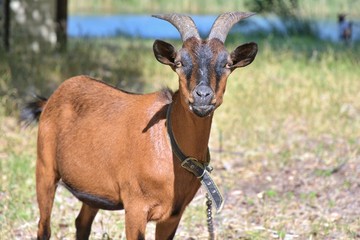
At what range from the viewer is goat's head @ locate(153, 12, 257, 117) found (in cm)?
542

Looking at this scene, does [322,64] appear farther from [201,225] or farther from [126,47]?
[201,225]

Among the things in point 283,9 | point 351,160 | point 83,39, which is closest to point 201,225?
point 351,160

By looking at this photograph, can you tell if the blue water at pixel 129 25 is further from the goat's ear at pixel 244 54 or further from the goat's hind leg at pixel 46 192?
the goat's ear at pixel 244 54

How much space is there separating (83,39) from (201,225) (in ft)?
33.3

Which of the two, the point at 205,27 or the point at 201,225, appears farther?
the point at 205,27

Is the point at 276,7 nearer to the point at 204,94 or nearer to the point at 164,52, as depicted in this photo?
the point at 164,52

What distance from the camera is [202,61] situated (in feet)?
18.2

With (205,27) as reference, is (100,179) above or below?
above

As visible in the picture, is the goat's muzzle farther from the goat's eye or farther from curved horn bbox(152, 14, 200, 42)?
curved horn bbox(152, 14, 200, 42)

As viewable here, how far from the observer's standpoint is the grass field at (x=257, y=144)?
7.98 metres

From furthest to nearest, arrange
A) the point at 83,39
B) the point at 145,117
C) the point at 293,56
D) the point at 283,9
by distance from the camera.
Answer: the point at 283,9, the point at 83,39, the point at 293,56, the point at 145,117

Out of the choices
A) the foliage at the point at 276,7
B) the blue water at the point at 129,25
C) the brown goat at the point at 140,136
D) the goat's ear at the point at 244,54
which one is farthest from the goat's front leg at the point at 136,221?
the blue water at the point at 129,25

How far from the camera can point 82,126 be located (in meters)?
6.52

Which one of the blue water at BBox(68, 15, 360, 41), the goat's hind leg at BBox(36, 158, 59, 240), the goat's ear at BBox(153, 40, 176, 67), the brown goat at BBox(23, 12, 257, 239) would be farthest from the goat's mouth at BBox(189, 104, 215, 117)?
the blue water at BBox(68, 15, 360, 41)
